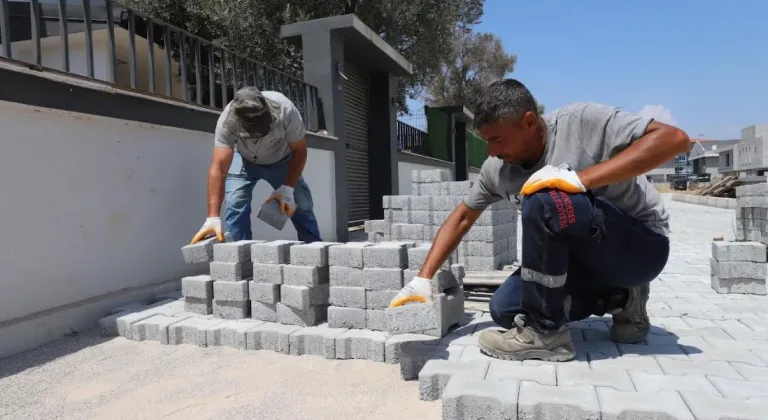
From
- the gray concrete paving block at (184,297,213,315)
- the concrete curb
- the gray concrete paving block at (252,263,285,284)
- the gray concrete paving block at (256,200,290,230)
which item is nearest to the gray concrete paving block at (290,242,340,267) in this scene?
the gray concrete paving block at (252,263,285,284)

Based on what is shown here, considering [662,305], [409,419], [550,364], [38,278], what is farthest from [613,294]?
[38,278]

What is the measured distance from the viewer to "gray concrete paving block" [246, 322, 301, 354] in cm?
307

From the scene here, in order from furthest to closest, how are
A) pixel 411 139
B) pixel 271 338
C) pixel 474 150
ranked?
pixel 474 150, pixel 411 139, pixel 271 338

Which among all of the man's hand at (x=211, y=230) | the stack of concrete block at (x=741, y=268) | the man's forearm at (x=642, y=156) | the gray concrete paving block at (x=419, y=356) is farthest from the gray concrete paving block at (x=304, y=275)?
the stack of concrete block at (x=741, y=268)

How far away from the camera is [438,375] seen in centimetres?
225

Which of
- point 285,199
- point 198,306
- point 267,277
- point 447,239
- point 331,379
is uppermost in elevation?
point 285,199

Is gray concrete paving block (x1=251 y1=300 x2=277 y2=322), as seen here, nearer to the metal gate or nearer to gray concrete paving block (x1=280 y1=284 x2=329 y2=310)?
gray concrete paving block (x1=280 y1=284 x2=329 y2=310)

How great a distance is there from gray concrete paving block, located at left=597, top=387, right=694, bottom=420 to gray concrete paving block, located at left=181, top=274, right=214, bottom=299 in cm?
263

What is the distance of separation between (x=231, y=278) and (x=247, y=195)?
1.26m

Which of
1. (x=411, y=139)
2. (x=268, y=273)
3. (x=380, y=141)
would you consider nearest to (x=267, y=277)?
(x=268, y=273)

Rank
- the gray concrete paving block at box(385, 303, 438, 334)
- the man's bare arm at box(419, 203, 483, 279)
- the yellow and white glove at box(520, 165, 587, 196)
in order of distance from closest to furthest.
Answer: the yellow and white glove at box(520, 165, 587, 196)
the gray concrete paving block at box(385, 303, 438, 334)
the man's bare arm at box(419, 203, 483, 279)

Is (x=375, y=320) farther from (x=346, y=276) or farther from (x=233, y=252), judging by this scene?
(x=233, y=252)

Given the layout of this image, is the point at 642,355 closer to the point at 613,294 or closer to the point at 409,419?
the point at 613,294

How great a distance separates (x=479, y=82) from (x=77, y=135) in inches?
1133
